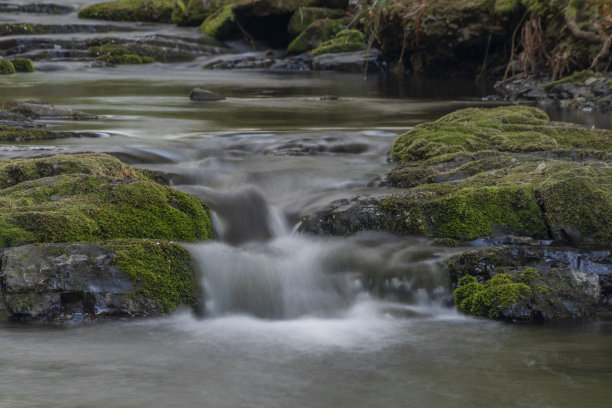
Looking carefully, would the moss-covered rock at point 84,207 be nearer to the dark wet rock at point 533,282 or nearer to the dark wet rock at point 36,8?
the dark wet rock at point 533,282

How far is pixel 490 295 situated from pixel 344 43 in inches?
737

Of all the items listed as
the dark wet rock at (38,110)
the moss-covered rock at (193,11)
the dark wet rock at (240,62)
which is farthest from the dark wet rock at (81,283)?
the moss-covered rock at (193,11)

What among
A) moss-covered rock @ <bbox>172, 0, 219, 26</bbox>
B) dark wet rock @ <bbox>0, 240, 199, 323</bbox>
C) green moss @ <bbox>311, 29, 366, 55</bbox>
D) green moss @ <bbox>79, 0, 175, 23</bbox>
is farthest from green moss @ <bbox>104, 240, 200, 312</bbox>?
green moss @ <bbox>79, 0, 175, 23</bbox>

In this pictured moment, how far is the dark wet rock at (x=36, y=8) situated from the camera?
1110 inches

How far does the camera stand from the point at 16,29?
23.0 meters

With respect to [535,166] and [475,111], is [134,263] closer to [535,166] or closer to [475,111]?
[535,166]

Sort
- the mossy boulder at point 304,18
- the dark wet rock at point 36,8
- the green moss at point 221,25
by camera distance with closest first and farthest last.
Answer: the mossy boulder at point 304,18 < the green moss at point 221,25 < the dark wet rock at point 36,8

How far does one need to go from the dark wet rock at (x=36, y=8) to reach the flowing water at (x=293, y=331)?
951 inches

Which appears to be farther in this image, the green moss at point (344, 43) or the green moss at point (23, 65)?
the green moss at point (344, 43)

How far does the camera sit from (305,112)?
10.9 meters

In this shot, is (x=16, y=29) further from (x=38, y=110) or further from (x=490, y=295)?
(x=490, y=295)

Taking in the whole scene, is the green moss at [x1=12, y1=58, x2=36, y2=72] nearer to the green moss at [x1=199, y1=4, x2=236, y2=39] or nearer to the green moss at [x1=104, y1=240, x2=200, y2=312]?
the green moss at [x1=199, y1=4, x2=236, y2=39]

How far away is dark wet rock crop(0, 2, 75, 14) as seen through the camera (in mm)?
28188

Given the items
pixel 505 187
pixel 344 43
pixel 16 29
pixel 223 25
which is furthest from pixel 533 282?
pixel 16 29
